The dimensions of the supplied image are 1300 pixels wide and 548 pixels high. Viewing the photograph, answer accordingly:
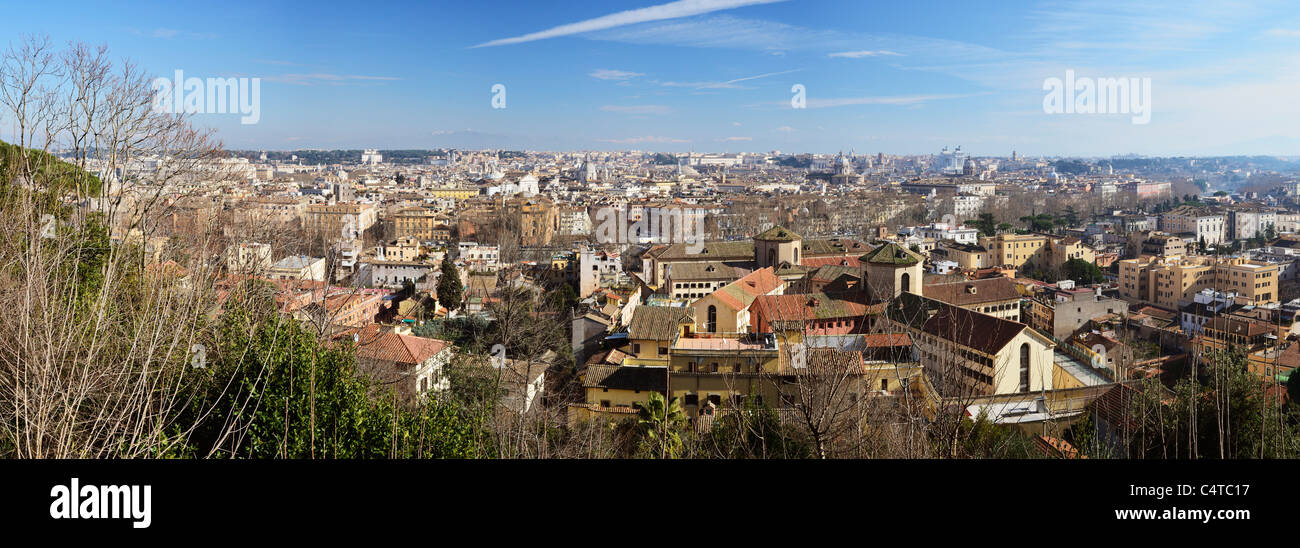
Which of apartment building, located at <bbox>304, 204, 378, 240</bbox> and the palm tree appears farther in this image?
apartment building, located at <bbox>304, 204, 378, 240</bbox>

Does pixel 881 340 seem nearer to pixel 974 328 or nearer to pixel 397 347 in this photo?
pixel 974 328

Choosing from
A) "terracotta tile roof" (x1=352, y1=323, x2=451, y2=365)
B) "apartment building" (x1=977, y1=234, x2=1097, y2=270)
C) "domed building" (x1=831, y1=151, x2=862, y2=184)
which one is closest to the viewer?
"terracotta tile roof" (x1=352, y1=323, x2=451, y2=365)

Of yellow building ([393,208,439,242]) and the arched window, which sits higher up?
yellow building ([393,208,439,242])

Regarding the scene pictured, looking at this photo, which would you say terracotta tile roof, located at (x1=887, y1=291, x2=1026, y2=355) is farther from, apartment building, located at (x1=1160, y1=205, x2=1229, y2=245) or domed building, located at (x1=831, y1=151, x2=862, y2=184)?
domed building, located at (x1=831, y1=151, x2=862, y2=184)

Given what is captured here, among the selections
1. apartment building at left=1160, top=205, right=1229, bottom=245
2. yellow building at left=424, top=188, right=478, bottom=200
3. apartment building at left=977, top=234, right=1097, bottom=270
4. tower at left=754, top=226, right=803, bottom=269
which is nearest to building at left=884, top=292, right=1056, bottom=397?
tower at left=754, top=226, right=803, bottom=269

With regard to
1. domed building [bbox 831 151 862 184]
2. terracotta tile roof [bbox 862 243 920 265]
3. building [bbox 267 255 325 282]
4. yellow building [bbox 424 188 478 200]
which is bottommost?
building [bbox 267 255 325 282]

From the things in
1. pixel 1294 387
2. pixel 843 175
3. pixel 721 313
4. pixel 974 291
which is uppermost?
pixel 843 175

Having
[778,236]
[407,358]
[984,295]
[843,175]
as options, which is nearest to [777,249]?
[778,236]

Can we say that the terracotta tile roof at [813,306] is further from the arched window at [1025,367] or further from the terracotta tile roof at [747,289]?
the arched window at [1025,367]
